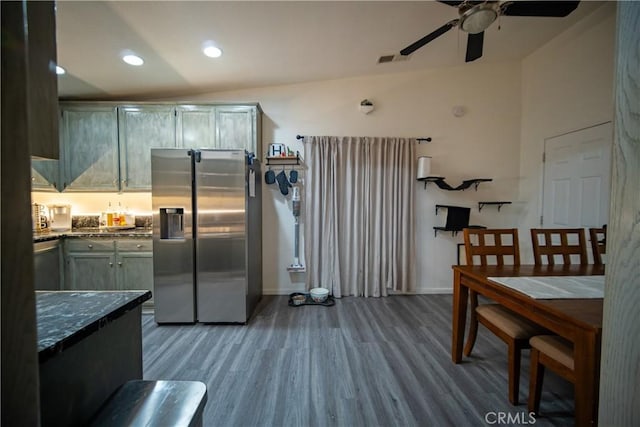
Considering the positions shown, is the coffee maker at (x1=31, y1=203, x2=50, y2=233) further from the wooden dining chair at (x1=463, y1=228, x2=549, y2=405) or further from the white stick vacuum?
the wooden dining chair at (x1=463, y1=228, x2=549, y2=405)

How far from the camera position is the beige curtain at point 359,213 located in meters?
3.29

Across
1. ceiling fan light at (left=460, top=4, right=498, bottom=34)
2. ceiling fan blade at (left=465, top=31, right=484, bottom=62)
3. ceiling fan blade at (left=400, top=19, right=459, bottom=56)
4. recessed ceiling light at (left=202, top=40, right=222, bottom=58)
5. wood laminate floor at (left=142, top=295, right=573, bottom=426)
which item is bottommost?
wood laminate floor at (left=142, top=295, right=573, bottom=426)

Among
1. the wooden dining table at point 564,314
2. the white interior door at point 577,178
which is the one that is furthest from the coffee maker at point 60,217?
the white interior door at point 577,178

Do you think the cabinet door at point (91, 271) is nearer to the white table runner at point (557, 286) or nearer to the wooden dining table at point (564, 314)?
the wooden dining table at point (564, 314)

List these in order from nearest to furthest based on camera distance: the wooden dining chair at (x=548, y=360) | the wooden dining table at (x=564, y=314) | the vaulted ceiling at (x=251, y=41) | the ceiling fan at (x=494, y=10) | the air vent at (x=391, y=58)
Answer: the wooden dining table at (x=564, y=314)
the wooden dining chair at (x=548, y=360)
the ceiling fan at (x=494, y=10)
the vaulted ceiling at (x=251, y=41)
the air vent at (x=391, y=58)

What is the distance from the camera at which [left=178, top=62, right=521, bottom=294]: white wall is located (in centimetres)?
337

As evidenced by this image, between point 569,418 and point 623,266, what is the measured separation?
1.66m

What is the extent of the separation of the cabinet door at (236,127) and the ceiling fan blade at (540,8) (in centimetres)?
245

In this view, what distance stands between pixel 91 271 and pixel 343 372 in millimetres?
2926

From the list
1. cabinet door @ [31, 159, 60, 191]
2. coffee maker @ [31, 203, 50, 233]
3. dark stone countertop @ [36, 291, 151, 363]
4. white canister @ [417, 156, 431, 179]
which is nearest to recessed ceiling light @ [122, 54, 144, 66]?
cabinet door @ [31, 159, 60, 191]

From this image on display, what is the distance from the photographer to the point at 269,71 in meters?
2.93

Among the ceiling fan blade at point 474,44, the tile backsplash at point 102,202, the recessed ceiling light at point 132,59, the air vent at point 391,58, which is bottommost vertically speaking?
the tile backsplash at point 102,202

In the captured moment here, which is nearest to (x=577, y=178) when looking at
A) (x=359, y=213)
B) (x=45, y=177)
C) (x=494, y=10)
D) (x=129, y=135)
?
(x=494, y=10)

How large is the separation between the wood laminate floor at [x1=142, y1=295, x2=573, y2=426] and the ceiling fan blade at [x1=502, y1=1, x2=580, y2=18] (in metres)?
2.48
